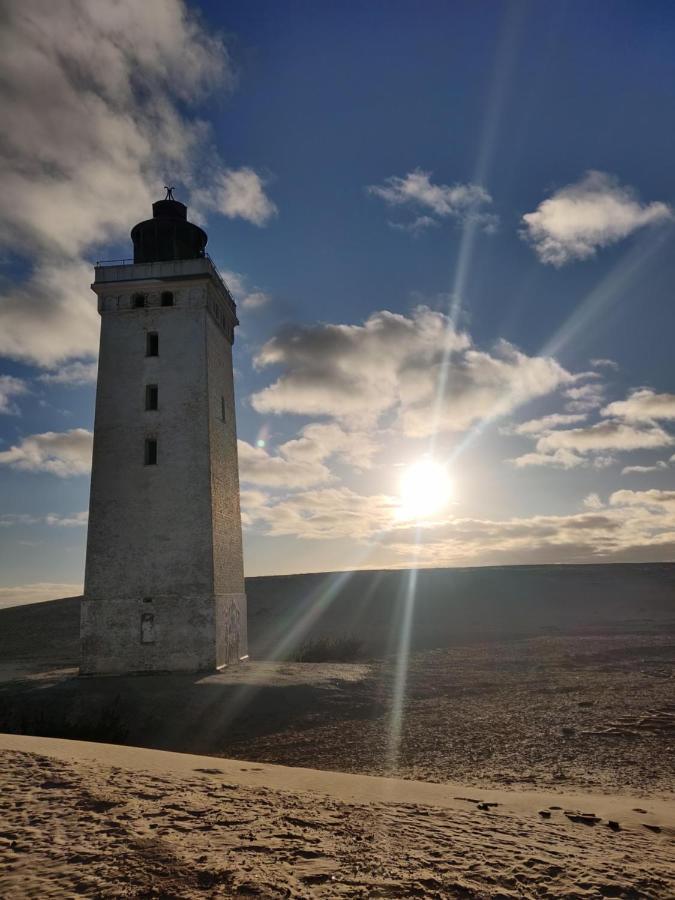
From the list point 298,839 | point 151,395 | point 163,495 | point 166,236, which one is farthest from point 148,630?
point 298,839

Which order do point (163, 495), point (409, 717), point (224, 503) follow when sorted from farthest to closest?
1. point (224, 503)
2. point (163, 495)
3. point (409, 717)

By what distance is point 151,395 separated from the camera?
2211cm

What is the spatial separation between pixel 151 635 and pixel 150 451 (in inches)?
235

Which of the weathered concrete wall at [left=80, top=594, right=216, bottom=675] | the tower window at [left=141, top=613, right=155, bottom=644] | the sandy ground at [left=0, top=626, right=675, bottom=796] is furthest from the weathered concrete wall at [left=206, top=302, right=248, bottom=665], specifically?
the tower window at [left=141, top=613, right=155, bottom=644]

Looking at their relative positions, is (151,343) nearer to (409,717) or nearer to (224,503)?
(224,503)

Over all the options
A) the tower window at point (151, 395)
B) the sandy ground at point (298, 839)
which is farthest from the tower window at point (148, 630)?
the sandy ground at point (298, 839)

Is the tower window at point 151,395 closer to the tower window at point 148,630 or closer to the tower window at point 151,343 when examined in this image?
the tower window at point 151,343

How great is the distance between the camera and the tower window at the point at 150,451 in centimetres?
2141

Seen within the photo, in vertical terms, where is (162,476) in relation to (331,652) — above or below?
above

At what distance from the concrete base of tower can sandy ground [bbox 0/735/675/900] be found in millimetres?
12272

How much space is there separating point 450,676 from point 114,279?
17911 mm

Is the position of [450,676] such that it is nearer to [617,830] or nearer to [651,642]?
[651,642]

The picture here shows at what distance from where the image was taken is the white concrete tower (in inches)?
794

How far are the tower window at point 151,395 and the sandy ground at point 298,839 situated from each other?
50.1ft
